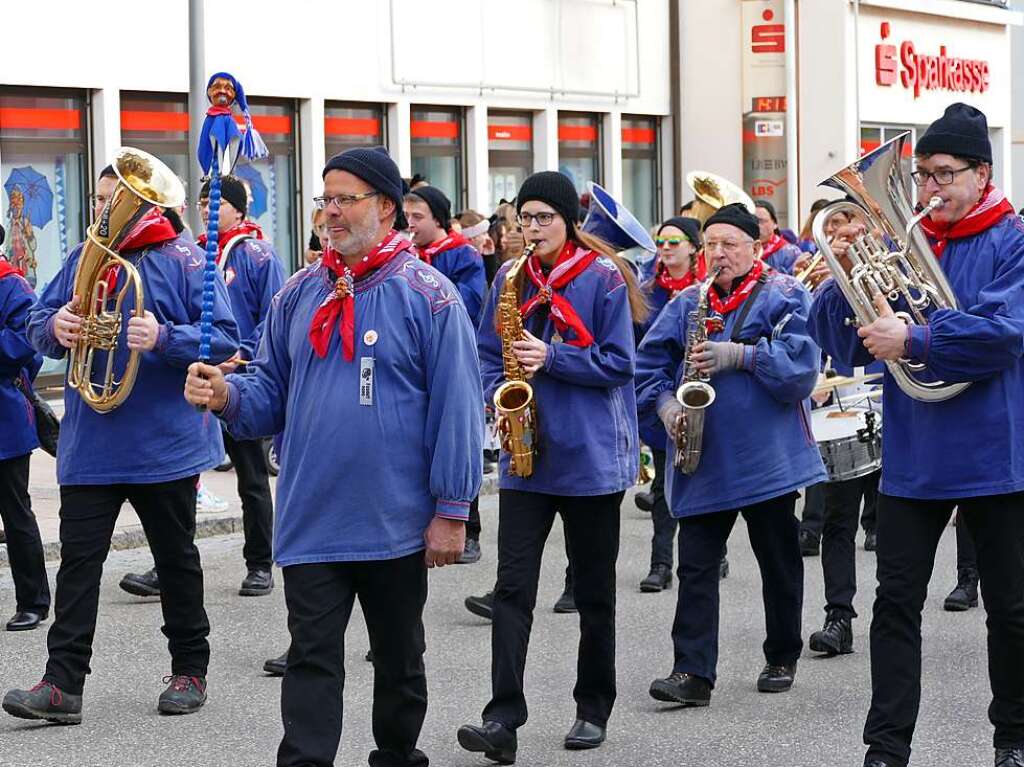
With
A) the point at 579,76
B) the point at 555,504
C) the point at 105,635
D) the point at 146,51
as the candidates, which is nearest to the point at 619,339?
the point at 555,504

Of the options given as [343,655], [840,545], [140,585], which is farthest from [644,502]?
[343,655]

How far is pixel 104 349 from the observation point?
7.33 m

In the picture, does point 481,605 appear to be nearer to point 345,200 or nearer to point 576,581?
point 576,581

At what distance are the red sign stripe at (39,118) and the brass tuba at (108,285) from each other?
9.64m

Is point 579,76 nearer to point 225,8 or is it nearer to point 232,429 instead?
point 225,8

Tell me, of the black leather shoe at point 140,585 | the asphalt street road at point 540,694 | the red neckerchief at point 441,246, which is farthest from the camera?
the red neckerchief at point 441,246

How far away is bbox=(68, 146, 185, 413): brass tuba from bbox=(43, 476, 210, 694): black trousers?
36 centimetres

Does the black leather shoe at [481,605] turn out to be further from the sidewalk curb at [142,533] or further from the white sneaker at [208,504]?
the white sneaker at [208,504]

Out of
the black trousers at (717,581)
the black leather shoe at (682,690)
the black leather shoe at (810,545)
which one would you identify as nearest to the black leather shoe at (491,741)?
the black leather shoe at (682,690)

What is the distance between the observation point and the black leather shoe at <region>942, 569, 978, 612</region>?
31.0ft

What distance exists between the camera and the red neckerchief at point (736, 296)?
25.3ft

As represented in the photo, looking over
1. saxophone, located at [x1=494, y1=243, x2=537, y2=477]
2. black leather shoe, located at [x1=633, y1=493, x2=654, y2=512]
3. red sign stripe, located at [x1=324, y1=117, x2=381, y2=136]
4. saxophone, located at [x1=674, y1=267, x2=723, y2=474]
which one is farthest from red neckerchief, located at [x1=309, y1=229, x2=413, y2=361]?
red sign stripe, located at [x1=324, y1=117, x2=381, y2=136]

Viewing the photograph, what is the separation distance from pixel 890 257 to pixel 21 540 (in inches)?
181

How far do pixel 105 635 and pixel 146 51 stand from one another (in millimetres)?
9688
